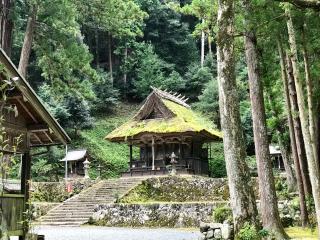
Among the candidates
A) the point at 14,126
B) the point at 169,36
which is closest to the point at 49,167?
the point at 14,126

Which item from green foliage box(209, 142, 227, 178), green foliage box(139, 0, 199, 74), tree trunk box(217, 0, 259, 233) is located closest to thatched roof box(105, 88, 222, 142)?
green foliage box(209, 142, 227, 178)

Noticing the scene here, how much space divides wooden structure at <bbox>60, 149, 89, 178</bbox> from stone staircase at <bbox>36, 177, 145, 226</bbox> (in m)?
9.10

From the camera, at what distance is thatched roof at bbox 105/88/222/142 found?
1084 inches

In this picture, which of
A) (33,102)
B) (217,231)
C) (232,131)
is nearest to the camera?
(232,131)

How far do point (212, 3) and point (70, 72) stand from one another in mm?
7418

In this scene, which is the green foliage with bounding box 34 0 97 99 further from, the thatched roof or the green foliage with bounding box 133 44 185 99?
the green foliage with bounding box 133 44 185 99

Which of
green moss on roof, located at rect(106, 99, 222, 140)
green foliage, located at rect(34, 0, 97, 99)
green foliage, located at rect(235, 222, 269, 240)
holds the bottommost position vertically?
green foliage, located at rect(235, 222, 269, 240)

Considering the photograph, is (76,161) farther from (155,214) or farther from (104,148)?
(155,214)

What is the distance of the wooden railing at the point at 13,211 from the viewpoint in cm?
1010

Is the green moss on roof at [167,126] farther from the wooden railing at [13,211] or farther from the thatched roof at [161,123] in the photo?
the wooden railing at [13,211]

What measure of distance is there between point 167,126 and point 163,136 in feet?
2.79

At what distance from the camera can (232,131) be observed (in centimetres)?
935

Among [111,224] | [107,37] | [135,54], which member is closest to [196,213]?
[111,224]

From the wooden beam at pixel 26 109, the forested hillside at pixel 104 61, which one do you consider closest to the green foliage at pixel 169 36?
the forested hillside at pixel 104 61
